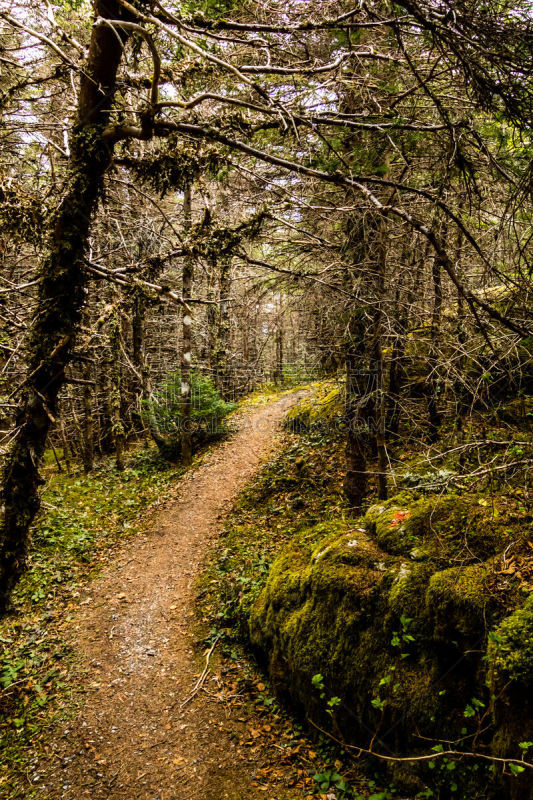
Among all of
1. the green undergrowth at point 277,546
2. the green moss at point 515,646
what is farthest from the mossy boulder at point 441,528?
the green undergrowth at point 277,546

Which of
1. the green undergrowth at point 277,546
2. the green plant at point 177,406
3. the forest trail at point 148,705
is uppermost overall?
the green plant at point 177,406

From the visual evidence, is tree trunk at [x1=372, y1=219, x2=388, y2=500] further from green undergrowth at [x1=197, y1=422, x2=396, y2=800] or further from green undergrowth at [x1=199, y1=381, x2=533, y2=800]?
green undergrowth at [x1=199, y1=381, x2=533, y2=800]

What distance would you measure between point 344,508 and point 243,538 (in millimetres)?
2325

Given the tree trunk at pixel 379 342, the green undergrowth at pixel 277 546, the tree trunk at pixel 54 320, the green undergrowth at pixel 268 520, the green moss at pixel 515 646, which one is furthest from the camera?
the green undergrowth at pixel 268 520

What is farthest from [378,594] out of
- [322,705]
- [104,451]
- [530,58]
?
[104,451]

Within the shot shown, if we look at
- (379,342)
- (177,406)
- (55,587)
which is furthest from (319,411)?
(55,587)

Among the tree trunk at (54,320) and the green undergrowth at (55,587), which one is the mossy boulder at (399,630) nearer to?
the green undergrowth at (55,587)

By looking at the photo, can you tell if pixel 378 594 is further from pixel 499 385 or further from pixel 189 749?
pixel 499 385

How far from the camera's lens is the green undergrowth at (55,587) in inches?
196

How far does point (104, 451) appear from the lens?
669 inches

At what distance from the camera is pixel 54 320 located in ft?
12.5

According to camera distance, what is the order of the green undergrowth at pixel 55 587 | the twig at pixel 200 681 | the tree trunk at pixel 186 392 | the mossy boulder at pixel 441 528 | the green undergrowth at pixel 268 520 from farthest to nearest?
the tree trunk at pixel 186 392 < the green undergrowth at pixel 268 520 < the twig at pixel 200 681 < the green undergrowth at pixel 55 587 < the mossy boulder at pixel 441 528

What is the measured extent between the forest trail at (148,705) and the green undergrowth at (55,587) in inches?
11.4

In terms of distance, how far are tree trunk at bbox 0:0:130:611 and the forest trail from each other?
92.2 inches
